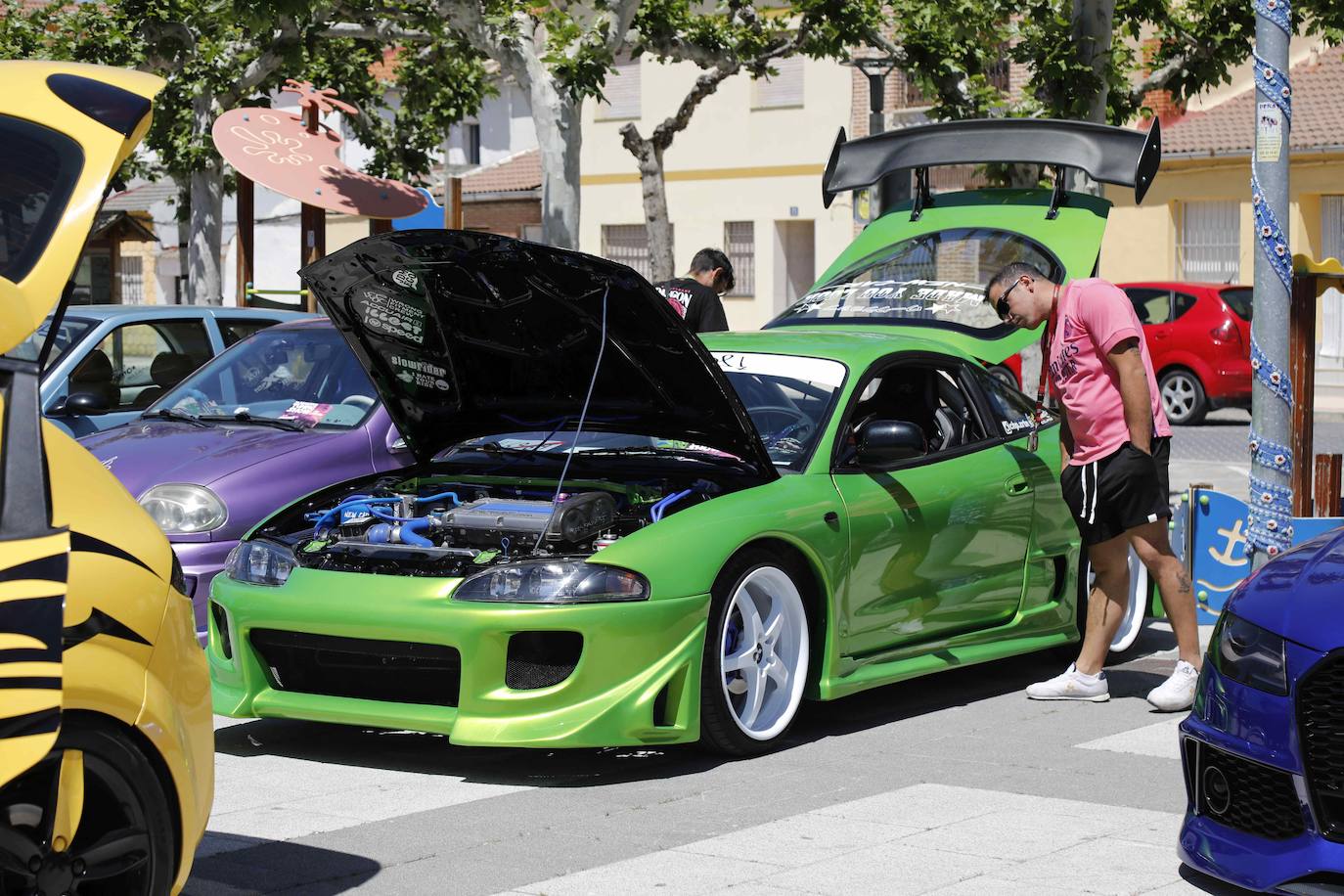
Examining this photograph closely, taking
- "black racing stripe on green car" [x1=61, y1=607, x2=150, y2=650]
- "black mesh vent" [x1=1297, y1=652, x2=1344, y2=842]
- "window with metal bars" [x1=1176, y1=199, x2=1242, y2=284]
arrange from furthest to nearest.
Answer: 1. "window with metal bars" [x1=1176, y1=199, x2=1242, y2=284]
2. "black mesh vent" [x1=1297, y1=652, x2=1344, y2=842]
3. "black racing stripe on green car" [x1=61, y1=607, x2=150, y2=650]

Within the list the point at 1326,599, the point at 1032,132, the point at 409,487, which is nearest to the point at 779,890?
the point at 1326,599

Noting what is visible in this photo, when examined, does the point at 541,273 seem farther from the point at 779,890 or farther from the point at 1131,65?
the point at 1131,65

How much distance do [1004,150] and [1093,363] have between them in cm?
204

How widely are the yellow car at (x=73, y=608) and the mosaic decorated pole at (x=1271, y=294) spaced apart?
5367mm

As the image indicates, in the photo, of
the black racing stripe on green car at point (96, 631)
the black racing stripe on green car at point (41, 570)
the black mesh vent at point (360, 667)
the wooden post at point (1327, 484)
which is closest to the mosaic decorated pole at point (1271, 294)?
the wooden post at point (1327, 484)

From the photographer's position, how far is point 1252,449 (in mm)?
8328

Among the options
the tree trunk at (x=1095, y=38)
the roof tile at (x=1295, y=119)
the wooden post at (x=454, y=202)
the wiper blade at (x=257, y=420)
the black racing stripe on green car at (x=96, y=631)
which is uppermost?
the roof tile at (x=1295, y=119)

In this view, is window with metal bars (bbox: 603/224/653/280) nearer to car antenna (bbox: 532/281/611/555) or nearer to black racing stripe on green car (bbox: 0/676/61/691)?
car antenna (bbox: 532/281/611/555)

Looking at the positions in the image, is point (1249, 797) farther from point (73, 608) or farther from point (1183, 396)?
point (1183, 396)

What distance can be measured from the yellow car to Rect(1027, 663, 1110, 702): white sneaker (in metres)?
4.33

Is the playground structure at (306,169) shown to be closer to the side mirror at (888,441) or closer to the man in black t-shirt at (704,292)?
the man in black t-shirt at (704,292)

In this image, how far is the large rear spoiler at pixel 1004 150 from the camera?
870 centimetres

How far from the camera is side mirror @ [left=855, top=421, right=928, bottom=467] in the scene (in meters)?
7.02

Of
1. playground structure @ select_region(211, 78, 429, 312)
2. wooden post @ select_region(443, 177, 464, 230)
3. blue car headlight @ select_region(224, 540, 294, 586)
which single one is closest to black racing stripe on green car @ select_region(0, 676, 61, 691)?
blue car headlight @ select_region(224, 540, 294, 586)
